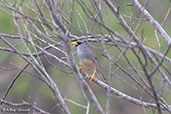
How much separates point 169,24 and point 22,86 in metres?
3.76

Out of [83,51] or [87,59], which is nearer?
[87,59]

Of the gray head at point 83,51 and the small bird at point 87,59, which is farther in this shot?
the gray head at point 83,51

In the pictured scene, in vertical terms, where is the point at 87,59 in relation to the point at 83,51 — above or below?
below

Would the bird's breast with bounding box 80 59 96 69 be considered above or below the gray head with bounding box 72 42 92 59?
below

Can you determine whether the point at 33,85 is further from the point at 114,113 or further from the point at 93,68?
the point at 93,68

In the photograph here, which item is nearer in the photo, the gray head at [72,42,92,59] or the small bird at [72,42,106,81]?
the small bird at [72,42,106,81]

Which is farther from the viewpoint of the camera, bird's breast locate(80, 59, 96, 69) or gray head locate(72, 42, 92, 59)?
gray head locate(72, 42, 92, 59)

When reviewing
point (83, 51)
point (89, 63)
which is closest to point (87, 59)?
point (89, 63)

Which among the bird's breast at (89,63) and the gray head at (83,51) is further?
the gray head at (83,51)

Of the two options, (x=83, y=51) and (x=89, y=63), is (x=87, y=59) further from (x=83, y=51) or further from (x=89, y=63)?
(x=83, y=51)

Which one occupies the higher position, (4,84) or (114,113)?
(114,113)

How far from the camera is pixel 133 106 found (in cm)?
936

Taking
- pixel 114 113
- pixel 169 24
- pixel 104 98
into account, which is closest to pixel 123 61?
pixel 104 98

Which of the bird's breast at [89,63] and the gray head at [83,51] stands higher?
the gray head at [83,51]
